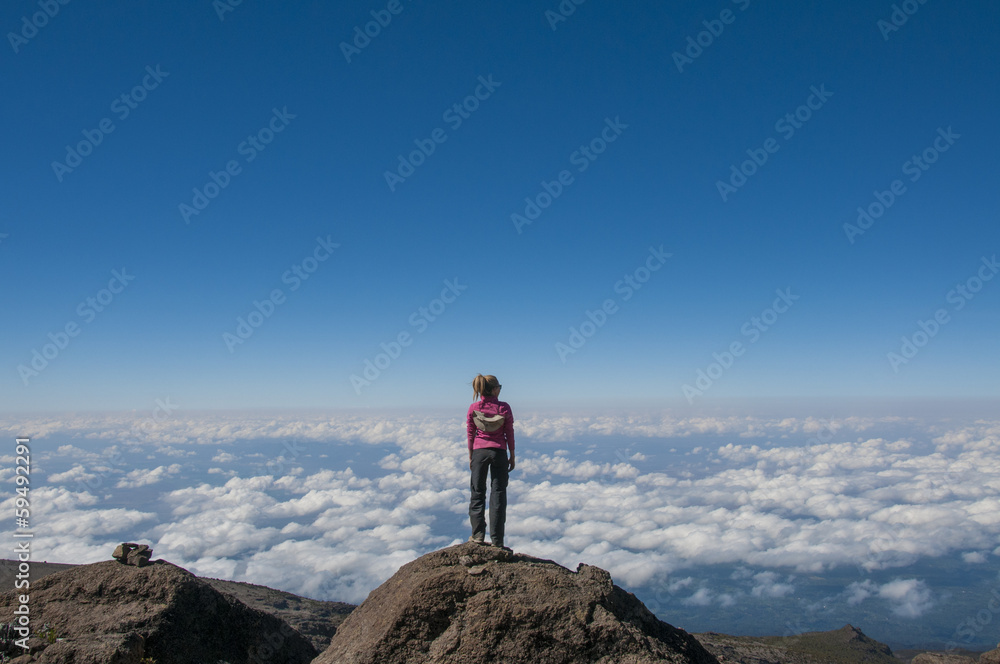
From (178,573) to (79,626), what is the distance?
5.66ft

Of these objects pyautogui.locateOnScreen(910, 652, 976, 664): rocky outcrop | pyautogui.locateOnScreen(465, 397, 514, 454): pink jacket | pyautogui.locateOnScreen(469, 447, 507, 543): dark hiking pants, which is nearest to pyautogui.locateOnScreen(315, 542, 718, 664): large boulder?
pyautogui.locateOnScreen(469, 447, 507, 543): dark hiking pants

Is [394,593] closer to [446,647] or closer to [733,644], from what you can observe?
[446,647]

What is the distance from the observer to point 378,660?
7211mm

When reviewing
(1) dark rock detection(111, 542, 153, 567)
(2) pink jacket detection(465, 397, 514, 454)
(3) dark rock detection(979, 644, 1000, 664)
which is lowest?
(3) dark rock detection(979, 644, 1000, 664)

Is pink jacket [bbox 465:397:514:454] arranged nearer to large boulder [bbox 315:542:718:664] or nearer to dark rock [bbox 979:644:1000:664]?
large boulder [bbox 315:542:718:664]

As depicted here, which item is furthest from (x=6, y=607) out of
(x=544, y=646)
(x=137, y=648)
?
(x=544, y=646)

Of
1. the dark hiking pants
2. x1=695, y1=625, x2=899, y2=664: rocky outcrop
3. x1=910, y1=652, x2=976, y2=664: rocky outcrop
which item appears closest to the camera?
the dark hiking pants

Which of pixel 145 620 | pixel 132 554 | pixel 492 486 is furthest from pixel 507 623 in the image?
pixel 132 554

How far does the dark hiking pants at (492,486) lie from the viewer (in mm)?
9414

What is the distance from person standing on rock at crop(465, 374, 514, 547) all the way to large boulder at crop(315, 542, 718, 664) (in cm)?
114

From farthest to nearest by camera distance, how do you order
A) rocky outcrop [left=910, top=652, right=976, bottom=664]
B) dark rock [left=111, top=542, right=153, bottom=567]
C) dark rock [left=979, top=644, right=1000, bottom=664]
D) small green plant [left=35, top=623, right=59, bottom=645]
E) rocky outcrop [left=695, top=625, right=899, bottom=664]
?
rocky outcrop [left=695, top=625, right=899, bottom=664] → rocky outcrop [left=910, top=652, right=976, bottom=664] → dark rock [left=979, top=644, right=1000, bottom=664] → dark rock [left=111, top=542, right=153, bottom=567] → small green plant [left=35, top=623, right=59, bottom=645]

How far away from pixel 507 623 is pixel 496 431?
3289 millimetres

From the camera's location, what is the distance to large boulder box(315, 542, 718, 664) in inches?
276

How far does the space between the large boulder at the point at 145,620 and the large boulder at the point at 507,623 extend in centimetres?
342
